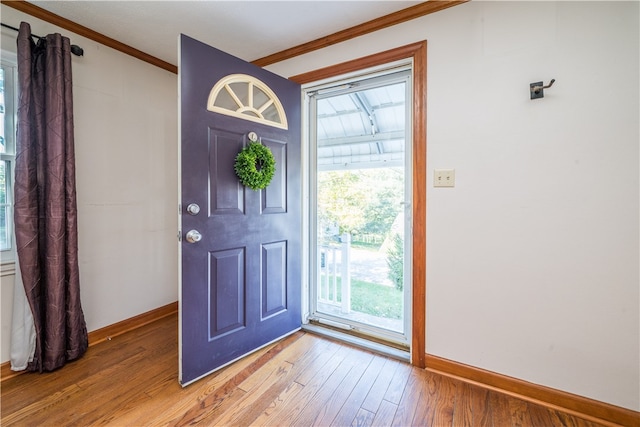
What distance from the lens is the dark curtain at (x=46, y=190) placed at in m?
1.57

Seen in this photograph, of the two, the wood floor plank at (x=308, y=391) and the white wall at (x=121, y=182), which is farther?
the white wall at (x=121, y=182)

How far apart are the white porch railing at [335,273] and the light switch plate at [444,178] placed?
0.96m

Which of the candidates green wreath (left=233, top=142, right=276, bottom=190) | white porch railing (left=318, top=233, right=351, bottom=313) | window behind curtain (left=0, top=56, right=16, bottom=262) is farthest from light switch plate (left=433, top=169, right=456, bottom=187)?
window behind curtain (left=0, top=56, right=16, bottom=262)

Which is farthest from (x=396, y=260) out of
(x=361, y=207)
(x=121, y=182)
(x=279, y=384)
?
(x=121, y=182)

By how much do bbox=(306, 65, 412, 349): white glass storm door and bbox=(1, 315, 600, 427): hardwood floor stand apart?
18.6 inches

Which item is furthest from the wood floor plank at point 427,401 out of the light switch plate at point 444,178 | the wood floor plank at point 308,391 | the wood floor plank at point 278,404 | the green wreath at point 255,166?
the green wreath at point 255,166

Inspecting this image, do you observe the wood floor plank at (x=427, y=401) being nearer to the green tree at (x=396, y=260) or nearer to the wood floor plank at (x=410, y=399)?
the wood floor plank at (x=410, y=399)

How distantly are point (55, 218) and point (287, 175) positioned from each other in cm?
Answer: 146

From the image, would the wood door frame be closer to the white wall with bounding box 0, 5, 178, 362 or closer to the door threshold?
the door threshold

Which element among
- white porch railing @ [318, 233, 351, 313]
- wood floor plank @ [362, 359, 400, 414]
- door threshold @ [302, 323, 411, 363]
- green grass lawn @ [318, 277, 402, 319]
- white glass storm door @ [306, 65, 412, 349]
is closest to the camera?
wood floor plank @ [362, 359, 400, 414]

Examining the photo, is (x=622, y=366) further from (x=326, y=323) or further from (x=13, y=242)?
(x=13, y=242)

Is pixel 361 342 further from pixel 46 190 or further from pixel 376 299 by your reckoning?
pixel 46 190

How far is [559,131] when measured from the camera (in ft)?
4.54

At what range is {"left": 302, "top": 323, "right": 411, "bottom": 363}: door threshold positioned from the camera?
1.87 metres
